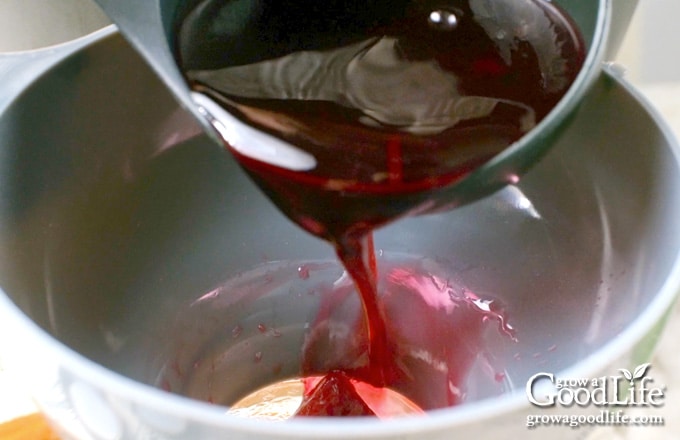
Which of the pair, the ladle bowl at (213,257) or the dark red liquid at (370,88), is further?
the dark red liquid at (370,88)

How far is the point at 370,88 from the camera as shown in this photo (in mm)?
526

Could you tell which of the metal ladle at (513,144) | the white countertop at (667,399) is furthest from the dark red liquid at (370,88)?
the white countertop at (667,399)

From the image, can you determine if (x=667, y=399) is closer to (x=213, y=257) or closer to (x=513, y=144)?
(x=513, y=144)

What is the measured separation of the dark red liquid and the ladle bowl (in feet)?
0.19

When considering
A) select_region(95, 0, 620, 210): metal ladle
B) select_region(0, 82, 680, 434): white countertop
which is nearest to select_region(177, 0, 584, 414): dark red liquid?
select_region(95, 0, 620, 210): metal ladle

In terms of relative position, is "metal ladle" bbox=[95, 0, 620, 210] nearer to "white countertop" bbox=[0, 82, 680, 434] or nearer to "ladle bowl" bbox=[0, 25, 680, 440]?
"ladle bowl" bbox=[0, 25, 680, 440]

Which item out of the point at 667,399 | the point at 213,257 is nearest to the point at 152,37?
the point at 213,257

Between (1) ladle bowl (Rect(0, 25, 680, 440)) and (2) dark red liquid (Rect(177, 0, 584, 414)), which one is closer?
(1) ladle bowl (Rect(0, 25, 680, 440))

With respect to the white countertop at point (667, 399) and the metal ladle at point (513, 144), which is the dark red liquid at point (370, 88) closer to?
the metal ladle at point (513, 144)

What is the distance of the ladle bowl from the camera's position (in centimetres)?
35

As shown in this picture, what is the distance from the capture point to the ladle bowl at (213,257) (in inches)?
13.7

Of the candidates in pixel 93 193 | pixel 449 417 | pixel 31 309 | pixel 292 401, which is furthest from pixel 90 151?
pixel 449 417

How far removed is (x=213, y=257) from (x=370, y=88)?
243mm

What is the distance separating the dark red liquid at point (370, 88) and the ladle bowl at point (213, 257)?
0.06 m
